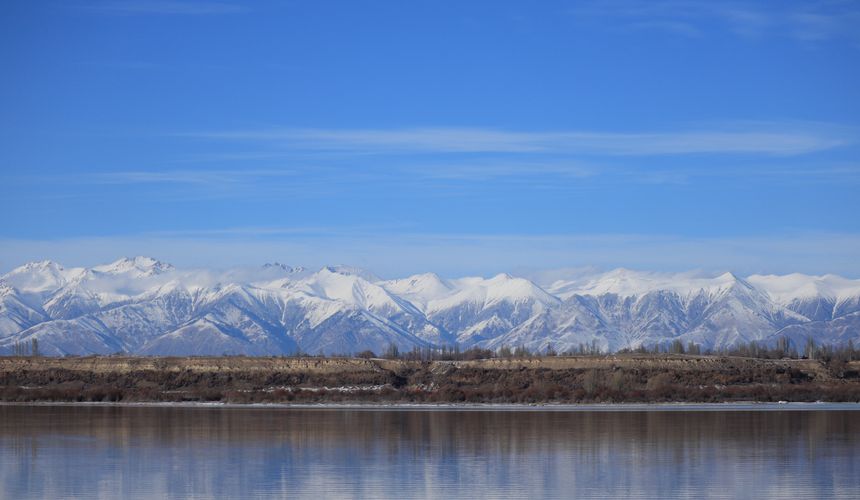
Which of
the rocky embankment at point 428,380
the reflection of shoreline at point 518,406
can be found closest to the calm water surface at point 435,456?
the reflection of shoreline at point 518,406

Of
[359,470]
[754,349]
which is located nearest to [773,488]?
[359,470]

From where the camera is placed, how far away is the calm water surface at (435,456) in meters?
37.8

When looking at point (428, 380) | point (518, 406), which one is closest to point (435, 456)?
point (518, 406)

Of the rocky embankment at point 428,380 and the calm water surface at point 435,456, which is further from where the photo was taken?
the rocky embankment at point 428,380

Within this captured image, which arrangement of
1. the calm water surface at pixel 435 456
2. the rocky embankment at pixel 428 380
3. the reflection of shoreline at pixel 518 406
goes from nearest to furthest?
the calm water surface at pixel 435 456
the reflection of shoreline at pixel 518 406
the rocky embankment at pixel 428 380

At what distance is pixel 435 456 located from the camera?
4688cm

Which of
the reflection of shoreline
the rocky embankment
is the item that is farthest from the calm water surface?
the rocky embankment

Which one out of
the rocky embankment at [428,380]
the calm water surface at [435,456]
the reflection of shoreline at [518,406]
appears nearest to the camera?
the calm water surface at [435,456]

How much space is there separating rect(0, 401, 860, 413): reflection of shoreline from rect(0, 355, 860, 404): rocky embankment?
140 inches

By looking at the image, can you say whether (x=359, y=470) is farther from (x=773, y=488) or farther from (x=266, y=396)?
(x=266, y=396)

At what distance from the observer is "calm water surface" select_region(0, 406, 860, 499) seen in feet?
124

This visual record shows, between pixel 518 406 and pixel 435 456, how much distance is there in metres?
40.2

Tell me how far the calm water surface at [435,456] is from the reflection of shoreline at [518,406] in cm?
908

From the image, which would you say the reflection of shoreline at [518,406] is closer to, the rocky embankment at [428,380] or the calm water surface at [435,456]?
the rocky embankment at [428,380]
